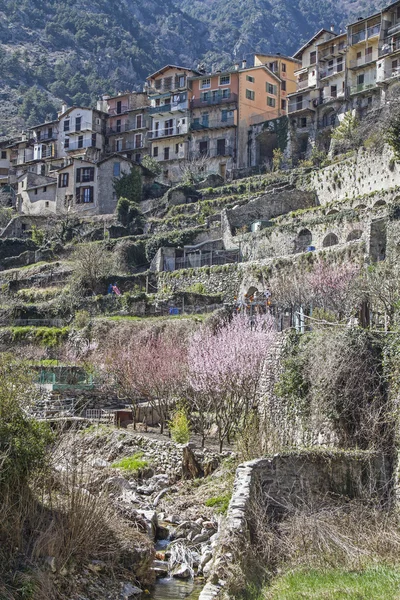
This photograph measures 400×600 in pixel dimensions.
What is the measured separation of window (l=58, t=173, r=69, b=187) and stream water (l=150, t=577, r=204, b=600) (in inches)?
2571

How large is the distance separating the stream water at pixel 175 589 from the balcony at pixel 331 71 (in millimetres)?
60778

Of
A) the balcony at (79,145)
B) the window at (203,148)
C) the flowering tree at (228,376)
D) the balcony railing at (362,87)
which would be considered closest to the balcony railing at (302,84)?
the balcony railing at (362,87)

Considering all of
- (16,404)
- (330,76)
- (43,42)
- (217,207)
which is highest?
(43,42)

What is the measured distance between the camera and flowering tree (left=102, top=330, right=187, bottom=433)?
114 feet

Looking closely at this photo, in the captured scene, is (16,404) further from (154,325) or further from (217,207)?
(217,207)

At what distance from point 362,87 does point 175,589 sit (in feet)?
190

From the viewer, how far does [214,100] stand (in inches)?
3177

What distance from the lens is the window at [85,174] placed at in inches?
3091

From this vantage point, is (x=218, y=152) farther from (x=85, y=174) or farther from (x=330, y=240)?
(x=330, y=240)

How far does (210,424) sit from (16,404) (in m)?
17.3

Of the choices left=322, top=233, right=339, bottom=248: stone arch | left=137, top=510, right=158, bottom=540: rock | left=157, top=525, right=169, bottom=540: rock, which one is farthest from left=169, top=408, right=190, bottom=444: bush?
left=322, top=233, right=339, bottom=248: stone arch

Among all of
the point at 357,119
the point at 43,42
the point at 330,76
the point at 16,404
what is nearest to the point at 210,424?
the point at 16,404

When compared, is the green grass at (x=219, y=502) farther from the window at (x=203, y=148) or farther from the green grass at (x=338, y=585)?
the window at (x=203, y=148)

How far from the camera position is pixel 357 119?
221 feet
